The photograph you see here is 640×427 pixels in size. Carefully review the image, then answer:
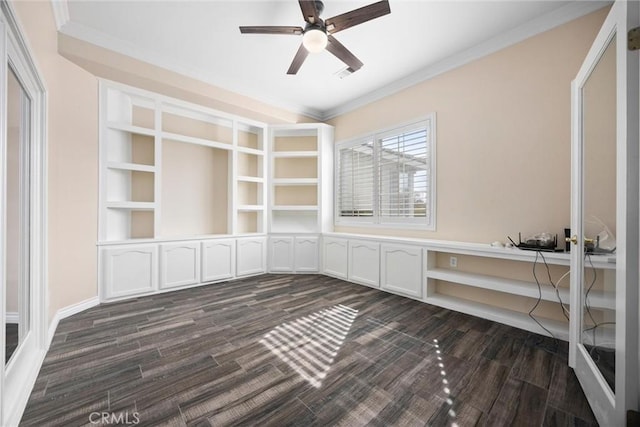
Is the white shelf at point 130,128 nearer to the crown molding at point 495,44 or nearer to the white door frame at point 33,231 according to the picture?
the white door frame at point 33,231

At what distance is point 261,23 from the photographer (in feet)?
9.16

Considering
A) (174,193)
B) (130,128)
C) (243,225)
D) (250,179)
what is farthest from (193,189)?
(130,128)

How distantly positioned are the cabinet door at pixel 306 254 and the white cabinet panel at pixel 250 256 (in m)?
0.59

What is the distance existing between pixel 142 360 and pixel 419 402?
1905mm

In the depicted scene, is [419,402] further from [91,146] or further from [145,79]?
[145,79]

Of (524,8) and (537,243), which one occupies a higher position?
(524,8)

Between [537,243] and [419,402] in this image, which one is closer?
[419,402]

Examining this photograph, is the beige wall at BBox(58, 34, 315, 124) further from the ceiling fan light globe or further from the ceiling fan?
the ceiling fan light globe

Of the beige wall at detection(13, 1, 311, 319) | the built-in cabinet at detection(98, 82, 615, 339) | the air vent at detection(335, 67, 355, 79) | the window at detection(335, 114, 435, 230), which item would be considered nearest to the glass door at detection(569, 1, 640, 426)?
the built-in cabinet at detection(98, 82, 615, 339)

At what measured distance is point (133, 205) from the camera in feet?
10.7

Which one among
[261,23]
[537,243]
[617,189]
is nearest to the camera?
[617,189]

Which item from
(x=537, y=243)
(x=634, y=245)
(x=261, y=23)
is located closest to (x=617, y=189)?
(x=634, y=245)

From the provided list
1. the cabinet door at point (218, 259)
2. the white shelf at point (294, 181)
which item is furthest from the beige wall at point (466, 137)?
the white shelf at point (294, 181)

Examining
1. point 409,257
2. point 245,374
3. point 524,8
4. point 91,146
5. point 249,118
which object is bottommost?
point 245,374
